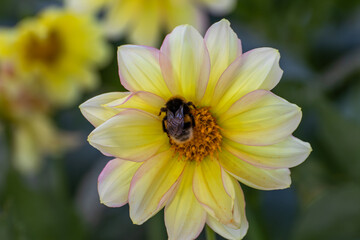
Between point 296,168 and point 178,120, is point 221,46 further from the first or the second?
point 296,168

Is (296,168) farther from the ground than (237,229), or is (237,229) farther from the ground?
(237,229)

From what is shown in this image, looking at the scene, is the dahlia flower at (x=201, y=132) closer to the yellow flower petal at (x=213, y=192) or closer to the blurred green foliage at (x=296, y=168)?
the yellow flower petal at (x=213, y=192)

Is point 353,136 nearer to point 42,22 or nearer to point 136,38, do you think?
point 136,38

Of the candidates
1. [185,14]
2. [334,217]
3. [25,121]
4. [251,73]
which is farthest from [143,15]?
[251,73]

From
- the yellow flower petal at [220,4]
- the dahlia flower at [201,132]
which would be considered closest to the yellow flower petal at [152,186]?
the dahlia flower at [201,132]

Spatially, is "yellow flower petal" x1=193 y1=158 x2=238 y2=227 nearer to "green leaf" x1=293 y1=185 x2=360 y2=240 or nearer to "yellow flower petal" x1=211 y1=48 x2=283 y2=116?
"yellow flower petal" x1=211 y1=48 x2=283 y2=116
